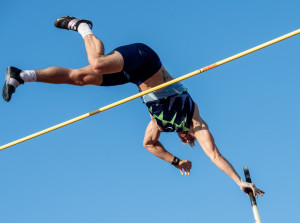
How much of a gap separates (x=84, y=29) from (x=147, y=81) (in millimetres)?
1231

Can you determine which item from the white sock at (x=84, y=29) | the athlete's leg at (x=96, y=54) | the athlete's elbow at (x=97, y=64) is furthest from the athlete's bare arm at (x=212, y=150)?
the white sock at (x=84, y=29)

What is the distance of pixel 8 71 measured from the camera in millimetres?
8414

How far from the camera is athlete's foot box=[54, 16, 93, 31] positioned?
350 inches

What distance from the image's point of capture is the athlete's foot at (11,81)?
8367mm

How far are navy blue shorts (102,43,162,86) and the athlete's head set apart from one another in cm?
124

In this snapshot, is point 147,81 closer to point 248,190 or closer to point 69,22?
point 69,22

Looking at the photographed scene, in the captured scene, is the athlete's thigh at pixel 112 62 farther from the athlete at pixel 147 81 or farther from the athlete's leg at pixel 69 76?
the athlete's leg at pixel 69 76

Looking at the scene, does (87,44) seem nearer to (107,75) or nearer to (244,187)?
(107,75)

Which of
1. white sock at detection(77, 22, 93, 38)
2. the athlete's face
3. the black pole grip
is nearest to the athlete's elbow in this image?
white sock at detection(77, 22, 93, 38)

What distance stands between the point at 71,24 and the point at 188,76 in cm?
185

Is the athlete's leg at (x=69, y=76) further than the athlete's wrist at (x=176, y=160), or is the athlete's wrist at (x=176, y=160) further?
the athlete's wrist at (x=176, y=160)

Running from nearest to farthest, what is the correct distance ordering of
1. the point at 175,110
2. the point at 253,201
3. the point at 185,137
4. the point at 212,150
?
the point at 253,201
the point at 212,150
the point at 175,110
the point at 185,137

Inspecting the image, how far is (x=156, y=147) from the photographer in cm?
1050

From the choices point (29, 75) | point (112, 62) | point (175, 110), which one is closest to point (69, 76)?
point (29, 75)
